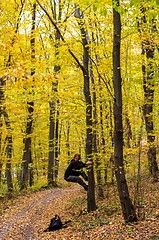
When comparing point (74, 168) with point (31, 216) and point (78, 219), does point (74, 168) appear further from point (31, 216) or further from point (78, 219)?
point (31, 216)

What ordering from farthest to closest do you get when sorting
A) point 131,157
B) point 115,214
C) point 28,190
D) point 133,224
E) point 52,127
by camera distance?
point 52,127
point 28,190
point 131,157
point 115,214
point 133,224

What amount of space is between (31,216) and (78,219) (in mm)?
2464

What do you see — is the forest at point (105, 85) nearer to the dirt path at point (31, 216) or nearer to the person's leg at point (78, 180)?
the dirt path at point (31, 216)

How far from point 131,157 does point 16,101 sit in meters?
6.76

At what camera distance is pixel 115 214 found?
901 centimetres

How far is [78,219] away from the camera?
9617 mm

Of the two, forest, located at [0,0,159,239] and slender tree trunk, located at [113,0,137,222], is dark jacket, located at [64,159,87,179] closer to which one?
forest, located at [0,0,159,239]

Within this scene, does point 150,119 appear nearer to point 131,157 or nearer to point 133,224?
point 131,157

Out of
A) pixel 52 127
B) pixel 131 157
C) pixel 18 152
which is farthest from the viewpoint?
pixel 18 152

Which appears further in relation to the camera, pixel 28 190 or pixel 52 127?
pixel 52 127

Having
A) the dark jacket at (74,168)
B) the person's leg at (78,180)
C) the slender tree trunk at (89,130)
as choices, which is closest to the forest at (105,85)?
the slender tree trunk at (89,130)

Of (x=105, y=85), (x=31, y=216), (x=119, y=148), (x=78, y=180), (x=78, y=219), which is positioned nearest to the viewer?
(x=119, y=148)

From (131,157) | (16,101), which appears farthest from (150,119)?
(16,101)

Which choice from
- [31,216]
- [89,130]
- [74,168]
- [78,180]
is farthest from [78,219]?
[89,130]
